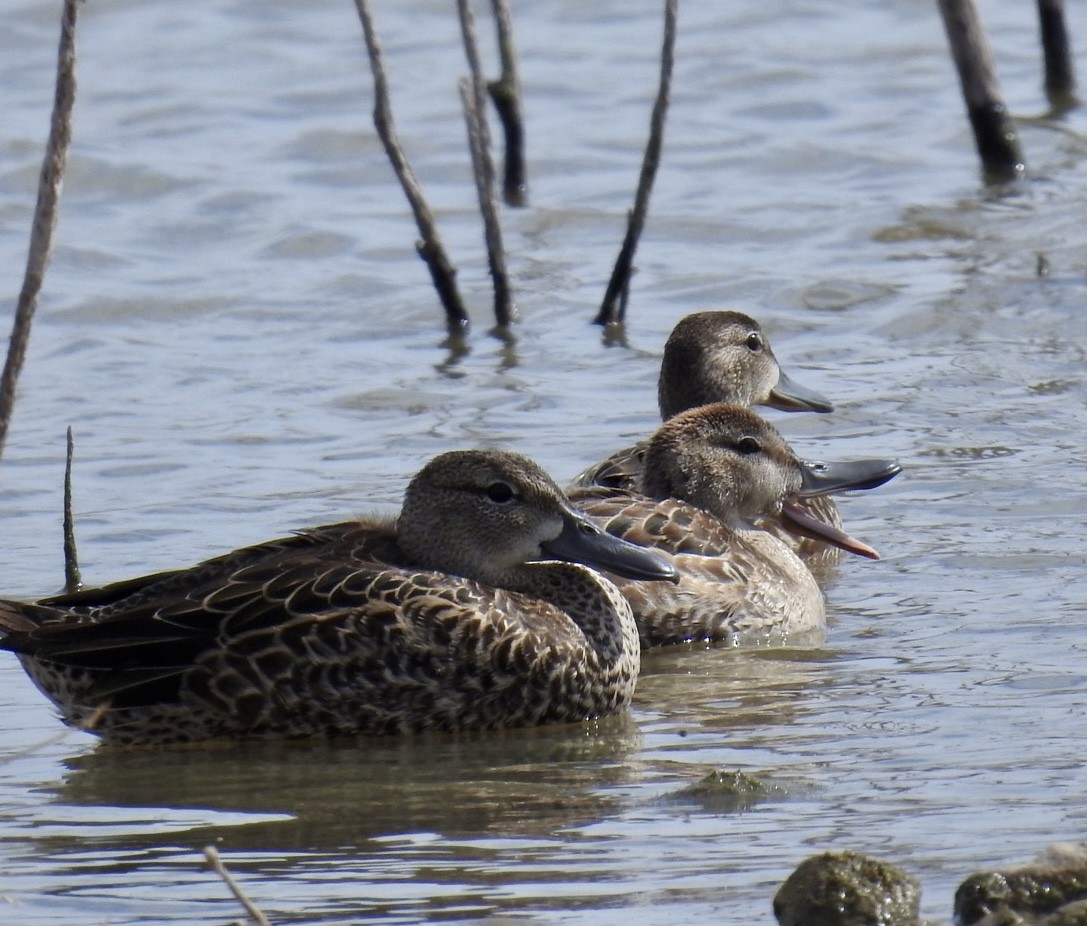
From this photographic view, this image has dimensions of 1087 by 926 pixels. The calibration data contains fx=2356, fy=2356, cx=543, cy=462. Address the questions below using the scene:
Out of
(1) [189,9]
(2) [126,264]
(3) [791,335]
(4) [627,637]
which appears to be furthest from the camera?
(1) [189,9]

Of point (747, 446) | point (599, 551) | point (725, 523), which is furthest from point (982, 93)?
point (599, 551)

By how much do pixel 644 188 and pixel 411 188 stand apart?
1145 mm

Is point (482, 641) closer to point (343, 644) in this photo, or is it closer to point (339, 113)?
point (343, 644)

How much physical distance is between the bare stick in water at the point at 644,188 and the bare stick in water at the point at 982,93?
295 cm

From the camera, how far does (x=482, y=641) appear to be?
696 cm

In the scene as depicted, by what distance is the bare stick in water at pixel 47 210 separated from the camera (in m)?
4.12

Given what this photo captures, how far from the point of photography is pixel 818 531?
8.70 metres

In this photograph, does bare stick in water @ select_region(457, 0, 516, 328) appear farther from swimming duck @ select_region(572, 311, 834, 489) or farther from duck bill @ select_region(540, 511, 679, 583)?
duck bill @ select_region(540, 511, 679, 583)

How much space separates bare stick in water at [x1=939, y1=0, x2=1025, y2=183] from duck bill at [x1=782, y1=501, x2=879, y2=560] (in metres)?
5.66

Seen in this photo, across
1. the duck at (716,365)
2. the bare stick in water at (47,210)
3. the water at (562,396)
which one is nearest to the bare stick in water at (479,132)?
Answer: the water at (562,396)

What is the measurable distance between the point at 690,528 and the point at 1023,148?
26.9 ft

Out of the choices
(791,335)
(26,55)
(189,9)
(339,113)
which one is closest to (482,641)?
(791,335)

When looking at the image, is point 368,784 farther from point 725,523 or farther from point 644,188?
point 644,188

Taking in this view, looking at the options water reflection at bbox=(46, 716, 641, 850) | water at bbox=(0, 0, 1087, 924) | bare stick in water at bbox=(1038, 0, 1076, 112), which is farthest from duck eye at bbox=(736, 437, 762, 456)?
bare stick in water at bbox=(1038, 0, 1076, 112)
